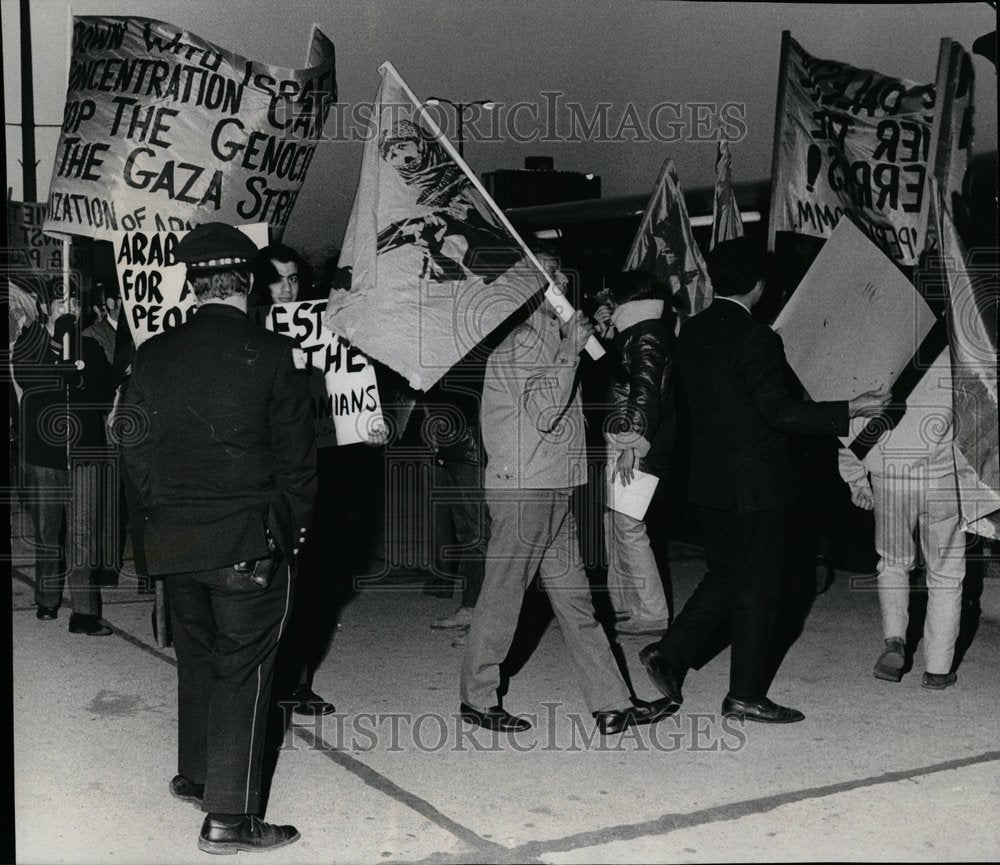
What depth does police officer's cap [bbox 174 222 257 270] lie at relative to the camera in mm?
3938

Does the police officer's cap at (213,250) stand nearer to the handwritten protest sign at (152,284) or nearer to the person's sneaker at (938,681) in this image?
the handwritten protest sign at (152,284)

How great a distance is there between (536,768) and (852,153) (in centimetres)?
366

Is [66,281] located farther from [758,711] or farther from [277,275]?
[758,711]

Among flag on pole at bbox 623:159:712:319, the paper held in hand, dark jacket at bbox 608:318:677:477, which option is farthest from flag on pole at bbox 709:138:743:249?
the paper held in hand

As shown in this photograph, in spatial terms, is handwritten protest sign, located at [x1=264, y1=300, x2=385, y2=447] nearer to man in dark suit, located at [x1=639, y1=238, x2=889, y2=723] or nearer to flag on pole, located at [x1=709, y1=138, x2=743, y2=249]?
man in dark suit, located at [x1=639, y1=238, x2=889, y2=723]

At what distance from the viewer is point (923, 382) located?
5.93 m

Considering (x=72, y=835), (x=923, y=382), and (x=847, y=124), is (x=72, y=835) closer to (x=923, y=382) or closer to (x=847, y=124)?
(x=923, y=382)

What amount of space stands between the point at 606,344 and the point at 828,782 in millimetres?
3545

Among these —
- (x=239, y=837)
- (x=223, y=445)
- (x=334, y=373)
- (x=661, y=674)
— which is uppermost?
(x=334, y=373)

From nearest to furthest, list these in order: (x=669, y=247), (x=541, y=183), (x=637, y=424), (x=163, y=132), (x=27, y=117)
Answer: (x=163, y=132)
(x=637, y=424)
(x=669, y=247)
(x=27, y=117)
(x=541, y=183)

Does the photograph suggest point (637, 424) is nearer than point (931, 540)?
No

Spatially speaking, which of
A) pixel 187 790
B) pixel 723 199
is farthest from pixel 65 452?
pixel 723 199

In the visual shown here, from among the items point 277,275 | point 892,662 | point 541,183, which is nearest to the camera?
point 277,275

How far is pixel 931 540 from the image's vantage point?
5879 mm
